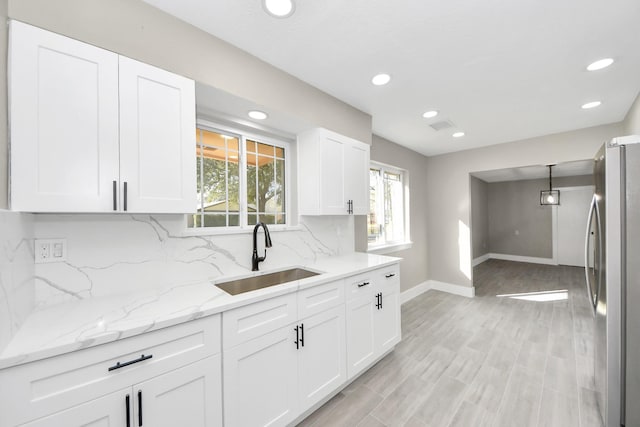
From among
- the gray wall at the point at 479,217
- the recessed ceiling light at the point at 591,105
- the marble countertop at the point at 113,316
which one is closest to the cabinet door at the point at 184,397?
the marble countertop at the point at 113,316

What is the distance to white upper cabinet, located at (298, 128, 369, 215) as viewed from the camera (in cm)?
230

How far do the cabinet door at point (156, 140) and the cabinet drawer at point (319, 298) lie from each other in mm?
932

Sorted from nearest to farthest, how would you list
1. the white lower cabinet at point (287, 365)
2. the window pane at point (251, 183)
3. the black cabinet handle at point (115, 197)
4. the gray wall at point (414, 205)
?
the black cabinet handle at point (115, 197)
the white lower cabinet at point (287, 365)
the window pane at point (251, 183)
the gray wall at point (414, 205)

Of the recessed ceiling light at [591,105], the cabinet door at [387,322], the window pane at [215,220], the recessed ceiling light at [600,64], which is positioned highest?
the recessed ceiling light at [600,64]

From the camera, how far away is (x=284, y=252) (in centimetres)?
230

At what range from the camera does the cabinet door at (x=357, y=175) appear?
255 cm

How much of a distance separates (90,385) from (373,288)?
1881mm

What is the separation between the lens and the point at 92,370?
0.93 meters

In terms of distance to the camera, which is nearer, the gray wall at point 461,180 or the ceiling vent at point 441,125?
the ceiling vent at point 441,125

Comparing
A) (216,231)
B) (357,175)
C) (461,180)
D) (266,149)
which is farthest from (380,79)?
(461,180)

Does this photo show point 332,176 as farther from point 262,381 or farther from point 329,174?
point 262,381

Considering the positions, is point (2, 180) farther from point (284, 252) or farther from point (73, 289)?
point (284, 252)

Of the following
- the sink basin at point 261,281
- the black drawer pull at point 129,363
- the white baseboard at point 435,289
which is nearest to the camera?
the black drawer pull at point 129,363

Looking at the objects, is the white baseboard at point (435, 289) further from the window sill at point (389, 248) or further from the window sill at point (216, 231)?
the window sill at point (216, 231)
